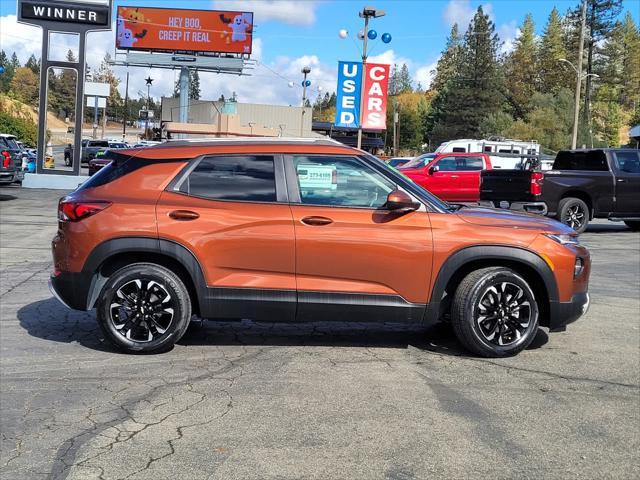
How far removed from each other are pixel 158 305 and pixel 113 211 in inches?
33.6

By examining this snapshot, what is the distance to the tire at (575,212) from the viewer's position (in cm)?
1479

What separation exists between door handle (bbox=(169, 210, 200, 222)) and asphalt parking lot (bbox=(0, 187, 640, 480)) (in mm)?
1175

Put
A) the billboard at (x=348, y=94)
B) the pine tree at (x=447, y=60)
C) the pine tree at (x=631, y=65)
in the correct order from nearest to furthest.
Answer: the billboard at (x=348, y=94)
the pine tree at (x=631, y=65)
the pine tree at (x=447, y=60)

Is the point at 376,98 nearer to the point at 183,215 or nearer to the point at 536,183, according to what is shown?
the point at 536,183

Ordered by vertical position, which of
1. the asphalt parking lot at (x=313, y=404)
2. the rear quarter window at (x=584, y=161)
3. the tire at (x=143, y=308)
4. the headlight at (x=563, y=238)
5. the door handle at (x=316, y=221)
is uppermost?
the rear quarter window at (x=584, y=161)

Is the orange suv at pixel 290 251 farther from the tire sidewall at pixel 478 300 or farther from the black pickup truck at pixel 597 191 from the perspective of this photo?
the black pickup truck at pixel 597 191

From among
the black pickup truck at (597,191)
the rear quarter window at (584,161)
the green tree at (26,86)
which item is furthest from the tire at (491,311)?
the green tree at (26,86)

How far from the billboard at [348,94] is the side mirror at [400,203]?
58.3ft

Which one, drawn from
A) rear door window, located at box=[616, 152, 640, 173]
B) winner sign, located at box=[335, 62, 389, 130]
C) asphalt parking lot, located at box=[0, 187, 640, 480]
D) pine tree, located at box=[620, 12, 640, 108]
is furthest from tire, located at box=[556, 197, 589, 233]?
pine tree, located at box=[620, 12, 640, 108]

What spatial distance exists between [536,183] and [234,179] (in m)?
9.23

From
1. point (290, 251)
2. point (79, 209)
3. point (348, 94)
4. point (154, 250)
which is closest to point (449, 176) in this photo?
point (348, 94)

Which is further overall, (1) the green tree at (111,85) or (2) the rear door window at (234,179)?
(1) the green tree at (111,85)

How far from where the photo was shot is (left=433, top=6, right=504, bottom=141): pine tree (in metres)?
81.1

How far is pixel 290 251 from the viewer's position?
17.7 feet
